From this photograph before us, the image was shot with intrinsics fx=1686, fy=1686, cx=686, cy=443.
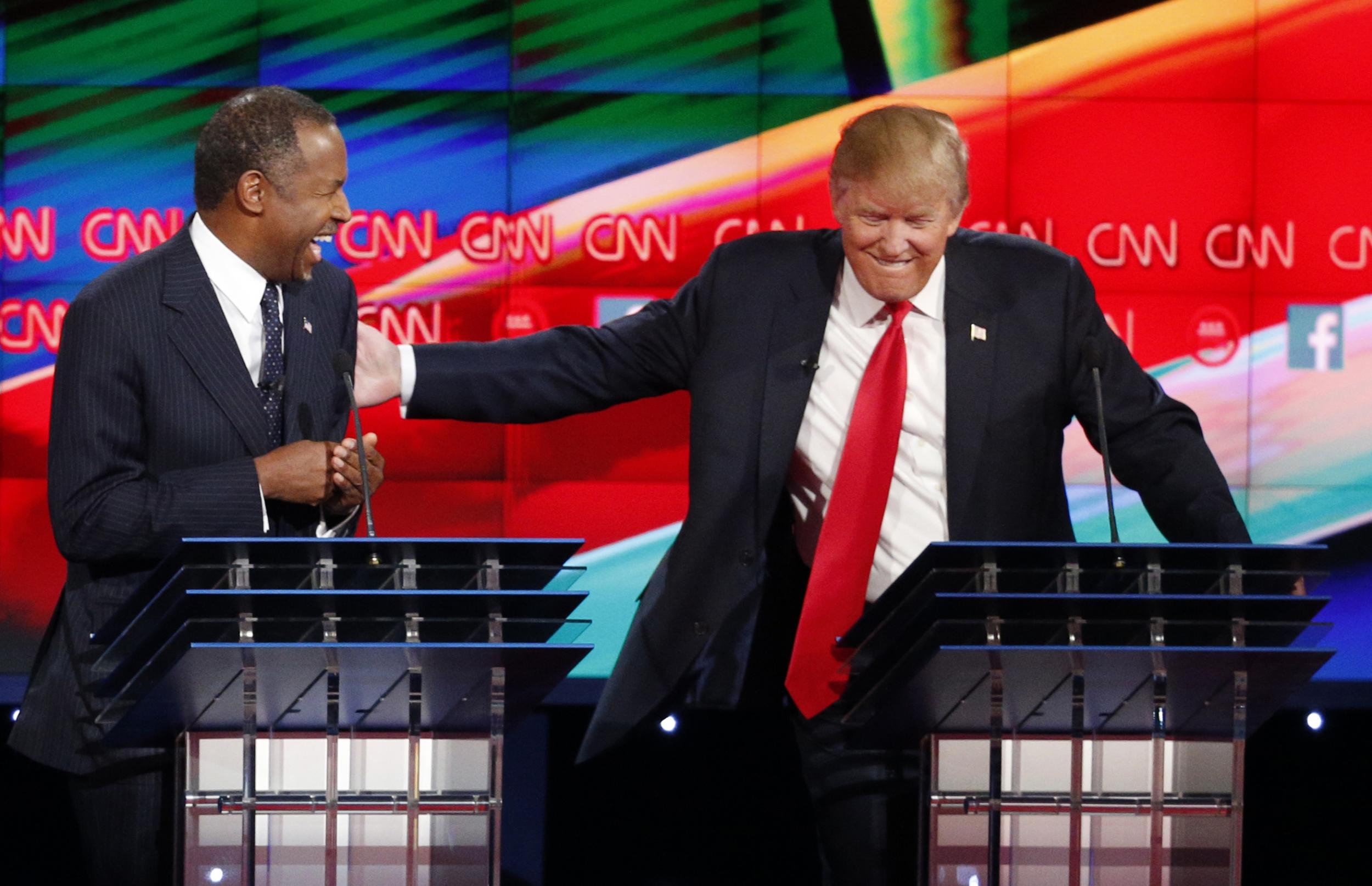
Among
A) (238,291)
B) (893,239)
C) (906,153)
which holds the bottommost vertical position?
(238,291)

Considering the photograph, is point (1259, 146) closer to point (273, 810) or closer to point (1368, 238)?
point (1368, 238)

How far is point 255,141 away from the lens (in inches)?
90.8

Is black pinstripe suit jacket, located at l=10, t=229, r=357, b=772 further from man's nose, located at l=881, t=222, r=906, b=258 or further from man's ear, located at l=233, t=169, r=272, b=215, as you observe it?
man's nose, located at l=881, t=222, r=906, b=258

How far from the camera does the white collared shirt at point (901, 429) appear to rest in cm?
253

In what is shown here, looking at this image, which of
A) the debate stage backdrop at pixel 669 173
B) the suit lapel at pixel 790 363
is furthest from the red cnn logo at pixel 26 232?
the suit lapel at pixel 790 363

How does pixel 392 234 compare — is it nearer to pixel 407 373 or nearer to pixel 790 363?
pixel 407 373

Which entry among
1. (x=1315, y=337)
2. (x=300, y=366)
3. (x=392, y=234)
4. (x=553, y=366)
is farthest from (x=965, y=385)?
(x=1315, y=337)

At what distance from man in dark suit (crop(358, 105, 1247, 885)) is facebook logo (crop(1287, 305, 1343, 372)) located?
3691mm

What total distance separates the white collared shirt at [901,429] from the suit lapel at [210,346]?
815mm

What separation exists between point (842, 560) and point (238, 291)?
94 centimetres

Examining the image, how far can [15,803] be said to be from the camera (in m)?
2.96

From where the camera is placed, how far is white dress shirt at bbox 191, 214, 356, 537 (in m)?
2.34

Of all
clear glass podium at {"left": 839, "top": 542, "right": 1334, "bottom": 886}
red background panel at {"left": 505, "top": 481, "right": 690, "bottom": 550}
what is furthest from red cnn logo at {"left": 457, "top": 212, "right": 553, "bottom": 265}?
clear glass podium at {"left": 839, "top": 542, "right": 1334, "bottom": 886}

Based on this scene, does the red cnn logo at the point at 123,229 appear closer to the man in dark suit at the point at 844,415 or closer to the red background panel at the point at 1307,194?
the man in dark suit at the point at 844,415
